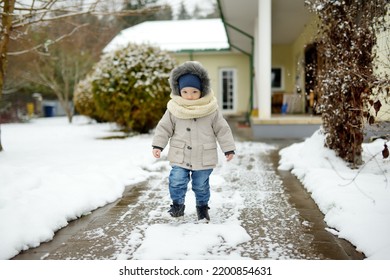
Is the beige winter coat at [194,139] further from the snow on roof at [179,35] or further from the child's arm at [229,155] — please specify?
the snow on roof at [179,35]

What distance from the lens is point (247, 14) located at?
9.48 meters

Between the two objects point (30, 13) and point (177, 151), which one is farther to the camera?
point (30, 13)

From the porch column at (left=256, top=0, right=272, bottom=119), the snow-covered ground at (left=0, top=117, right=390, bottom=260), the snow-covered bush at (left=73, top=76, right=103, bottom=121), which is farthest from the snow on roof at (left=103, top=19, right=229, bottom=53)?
the snow-covered ground at (left=0, top=117, right=390, bottom=260)

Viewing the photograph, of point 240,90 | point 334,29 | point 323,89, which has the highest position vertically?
point 334,29

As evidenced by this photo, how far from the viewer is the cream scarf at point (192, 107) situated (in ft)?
8.15

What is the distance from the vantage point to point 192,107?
2486mm

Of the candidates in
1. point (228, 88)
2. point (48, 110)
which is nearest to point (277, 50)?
point (228, 88)

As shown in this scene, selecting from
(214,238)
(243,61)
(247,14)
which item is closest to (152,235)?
(214,238)

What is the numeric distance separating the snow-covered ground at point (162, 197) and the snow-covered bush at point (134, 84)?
8.91 ft

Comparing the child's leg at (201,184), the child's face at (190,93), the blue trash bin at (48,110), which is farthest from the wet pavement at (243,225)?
the blue trash bin at (48,110)

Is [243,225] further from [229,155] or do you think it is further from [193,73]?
[193,73]

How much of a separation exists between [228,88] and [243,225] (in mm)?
12872
